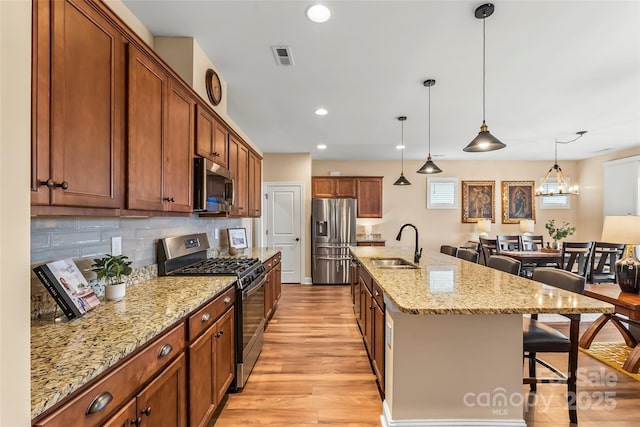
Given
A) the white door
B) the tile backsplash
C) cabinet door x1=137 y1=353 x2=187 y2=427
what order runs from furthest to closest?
the white door → the tile backsplash → cabinet door x1=137 y1=353 x2=187 y2=427

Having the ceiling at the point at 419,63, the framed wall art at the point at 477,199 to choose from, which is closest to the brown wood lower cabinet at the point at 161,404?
the ceiling at the point at 419,63

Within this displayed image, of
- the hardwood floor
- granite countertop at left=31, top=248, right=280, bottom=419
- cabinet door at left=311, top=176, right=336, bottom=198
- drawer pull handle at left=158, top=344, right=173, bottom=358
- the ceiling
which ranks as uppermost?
the ceiling

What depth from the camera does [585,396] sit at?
7.23 feet

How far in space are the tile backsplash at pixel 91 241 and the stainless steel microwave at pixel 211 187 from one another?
39 cm

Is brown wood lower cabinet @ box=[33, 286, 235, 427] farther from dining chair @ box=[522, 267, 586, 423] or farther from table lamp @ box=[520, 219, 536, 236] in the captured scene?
table lamp @ box=[520, 219, 536, 236]

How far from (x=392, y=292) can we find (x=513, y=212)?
21.1 feet

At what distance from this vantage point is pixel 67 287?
1278 mm

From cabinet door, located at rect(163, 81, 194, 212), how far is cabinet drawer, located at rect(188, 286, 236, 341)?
0.65m

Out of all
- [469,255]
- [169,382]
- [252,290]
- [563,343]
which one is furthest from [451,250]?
[169,382]

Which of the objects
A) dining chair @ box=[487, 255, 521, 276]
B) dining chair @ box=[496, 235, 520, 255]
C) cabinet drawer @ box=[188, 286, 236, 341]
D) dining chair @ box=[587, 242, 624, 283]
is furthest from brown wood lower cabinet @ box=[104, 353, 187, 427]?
dining chair @ box=[587, 242, 624, 283]

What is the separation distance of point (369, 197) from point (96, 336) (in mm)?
5943

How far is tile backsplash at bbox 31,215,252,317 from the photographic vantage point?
4.29ft

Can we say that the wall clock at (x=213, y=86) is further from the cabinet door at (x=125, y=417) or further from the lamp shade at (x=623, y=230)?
the lamp shade at (x=623, y=230)

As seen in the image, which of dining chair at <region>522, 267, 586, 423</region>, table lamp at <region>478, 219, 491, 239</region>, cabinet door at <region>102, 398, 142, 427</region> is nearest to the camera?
cabinet door at <region>102, 398, 142, 427</region>
